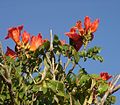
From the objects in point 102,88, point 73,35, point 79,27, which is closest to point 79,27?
point 79,27

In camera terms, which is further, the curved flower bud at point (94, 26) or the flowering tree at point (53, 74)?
the curved flower bud at point (94, 26)

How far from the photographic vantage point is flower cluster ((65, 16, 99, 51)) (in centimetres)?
316

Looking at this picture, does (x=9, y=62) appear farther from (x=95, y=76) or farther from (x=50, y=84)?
(x=95, y=76)

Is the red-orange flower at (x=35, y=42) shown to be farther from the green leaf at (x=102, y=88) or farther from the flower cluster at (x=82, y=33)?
the green leaf at (x=102, y=88)

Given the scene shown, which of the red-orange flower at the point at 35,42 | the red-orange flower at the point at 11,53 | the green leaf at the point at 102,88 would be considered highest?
the red-orange flower at the point at 35,42

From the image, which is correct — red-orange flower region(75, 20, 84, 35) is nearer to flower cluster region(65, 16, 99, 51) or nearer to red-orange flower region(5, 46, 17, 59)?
flower cluster region(65, 16, 99, 51)

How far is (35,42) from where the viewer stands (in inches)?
126

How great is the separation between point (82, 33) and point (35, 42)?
1.50 feet

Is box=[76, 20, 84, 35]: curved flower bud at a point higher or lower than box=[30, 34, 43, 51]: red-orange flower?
higher

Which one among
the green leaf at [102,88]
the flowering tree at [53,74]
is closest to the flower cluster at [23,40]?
the flowering tree at [53,74]

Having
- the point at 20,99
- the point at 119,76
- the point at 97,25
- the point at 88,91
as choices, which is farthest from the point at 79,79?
the point at 97,25

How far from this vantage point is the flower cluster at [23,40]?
3.18 m

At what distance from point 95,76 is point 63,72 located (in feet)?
1.00


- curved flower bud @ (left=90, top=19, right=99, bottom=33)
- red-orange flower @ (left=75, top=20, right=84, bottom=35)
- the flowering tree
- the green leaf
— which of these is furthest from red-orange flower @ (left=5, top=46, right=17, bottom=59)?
the green leaf
